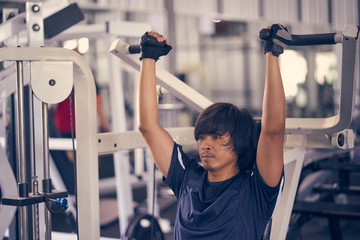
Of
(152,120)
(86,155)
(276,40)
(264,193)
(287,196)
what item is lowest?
(287,196)

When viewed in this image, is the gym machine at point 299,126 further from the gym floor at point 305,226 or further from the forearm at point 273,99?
the gym floor at point 305,226

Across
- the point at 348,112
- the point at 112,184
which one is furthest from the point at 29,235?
the point at 112,184

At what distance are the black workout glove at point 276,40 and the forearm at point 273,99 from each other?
16 millimetres

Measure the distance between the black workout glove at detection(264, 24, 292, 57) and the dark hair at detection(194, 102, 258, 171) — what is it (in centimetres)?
26

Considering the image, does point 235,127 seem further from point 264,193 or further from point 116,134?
point 116,134

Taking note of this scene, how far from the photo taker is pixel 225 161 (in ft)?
4.89

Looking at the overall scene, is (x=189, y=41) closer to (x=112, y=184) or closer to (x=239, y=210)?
(x=112, y=184)

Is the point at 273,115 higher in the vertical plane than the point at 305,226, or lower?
higher

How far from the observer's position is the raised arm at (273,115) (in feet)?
4.43

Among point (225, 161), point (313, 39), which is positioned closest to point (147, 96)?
point (225, 161)

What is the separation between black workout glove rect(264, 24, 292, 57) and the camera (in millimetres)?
1331

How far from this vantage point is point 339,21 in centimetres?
618

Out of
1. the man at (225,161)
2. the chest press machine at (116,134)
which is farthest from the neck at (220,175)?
the chest press machine at (116,134)

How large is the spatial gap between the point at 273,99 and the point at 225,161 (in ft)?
0.86
